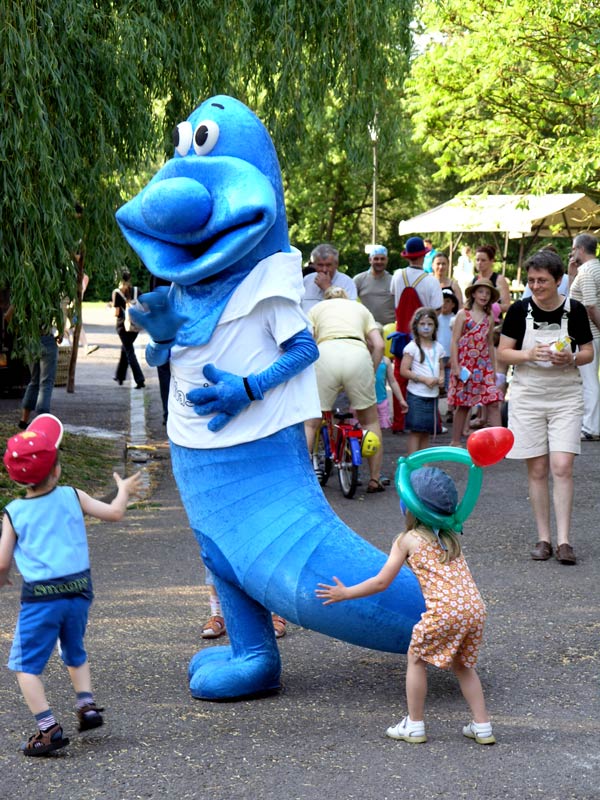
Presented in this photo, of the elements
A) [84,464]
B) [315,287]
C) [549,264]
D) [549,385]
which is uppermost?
[549,264]

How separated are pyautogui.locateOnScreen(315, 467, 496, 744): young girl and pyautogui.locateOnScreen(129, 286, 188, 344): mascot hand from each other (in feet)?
3.86

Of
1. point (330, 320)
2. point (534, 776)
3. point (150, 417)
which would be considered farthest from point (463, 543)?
point (150, 417)

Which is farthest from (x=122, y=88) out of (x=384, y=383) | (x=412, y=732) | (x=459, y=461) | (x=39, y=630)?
(x=412, y=732)

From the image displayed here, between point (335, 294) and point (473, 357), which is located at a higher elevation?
point (335, 294)

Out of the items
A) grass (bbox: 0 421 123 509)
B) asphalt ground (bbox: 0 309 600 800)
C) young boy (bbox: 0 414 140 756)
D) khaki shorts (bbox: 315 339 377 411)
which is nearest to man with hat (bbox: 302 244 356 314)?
khaki shorts (bbox: 315 339 377 411)

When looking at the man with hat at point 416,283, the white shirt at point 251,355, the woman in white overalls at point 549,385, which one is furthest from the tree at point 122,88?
the white shirt at point 251,355

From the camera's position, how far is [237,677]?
4.58 meters

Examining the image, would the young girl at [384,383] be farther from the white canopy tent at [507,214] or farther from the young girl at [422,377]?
the white canopy tent at [507,214]

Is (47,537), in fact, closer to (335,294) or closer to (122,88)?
(335,294)

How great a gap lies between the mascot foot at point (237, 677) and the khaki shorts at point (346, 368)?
4.33 m

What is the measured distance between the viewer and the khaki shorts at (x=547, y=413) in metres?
6.82

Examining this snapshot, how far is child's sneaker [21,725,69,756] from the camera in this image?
4.01 meters

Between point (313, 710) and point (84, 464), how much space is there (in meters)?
6.01

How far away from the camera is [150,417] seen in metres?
13.9
